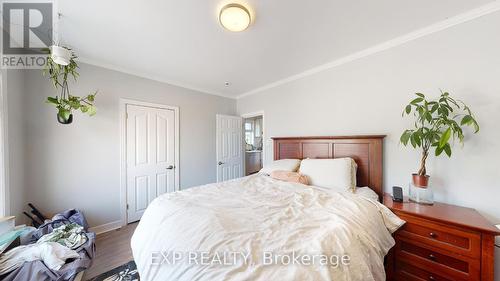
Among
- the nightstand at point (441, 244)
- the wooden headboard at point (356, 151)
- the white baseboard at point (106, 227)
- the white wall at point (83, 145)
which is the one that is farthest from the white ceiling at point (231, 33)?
the white baseboard at point (106, 227)

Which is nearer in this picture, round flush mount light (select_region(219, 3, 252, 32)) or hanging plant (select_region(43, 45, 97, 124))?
round flush mount light (select_region(219, 3, 252, 32))

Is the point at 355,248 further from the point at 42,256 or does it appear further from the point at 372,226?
the point at 42,256

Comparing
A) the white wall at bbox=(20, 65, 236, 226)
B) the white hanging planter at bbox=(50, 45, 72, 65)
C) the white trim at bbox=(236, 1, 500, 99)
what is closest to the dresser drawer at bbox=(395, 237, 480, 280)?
the white trim at bbox=(236, 1, 500, 99)

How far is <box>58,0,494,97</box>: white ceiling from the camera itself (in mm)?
1454

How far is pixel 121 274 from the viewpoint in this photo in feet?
5.65

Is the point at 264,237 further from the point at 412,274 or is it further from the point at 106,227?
the point at 106,227

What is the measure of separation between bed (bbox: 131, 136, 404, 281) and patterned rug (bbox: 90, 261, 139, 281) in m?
0.69

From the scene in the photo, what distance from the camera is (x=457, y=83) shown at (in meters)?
1.59

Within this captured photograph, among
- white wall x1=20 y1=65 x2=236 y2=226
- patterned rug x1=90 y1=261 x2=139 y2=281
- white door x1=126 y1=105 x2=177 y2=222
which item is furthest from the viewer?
white door x1=126 y1=105 x2=177 y2=222

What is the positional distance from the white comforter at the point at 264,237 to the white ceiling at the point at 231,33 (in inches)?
65.1

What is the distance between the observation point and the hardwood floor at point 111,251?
1.81 meters

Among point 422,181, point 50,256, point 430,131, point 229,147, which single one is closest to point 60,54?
point 50,256

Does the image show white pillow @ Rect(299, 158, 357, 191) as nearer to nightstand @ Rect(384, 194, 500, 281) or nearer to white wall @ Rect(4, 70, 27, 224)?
nightstand @ Rect(384, 194, 500, 281)

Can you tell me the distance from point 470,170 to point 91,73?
448 cm
